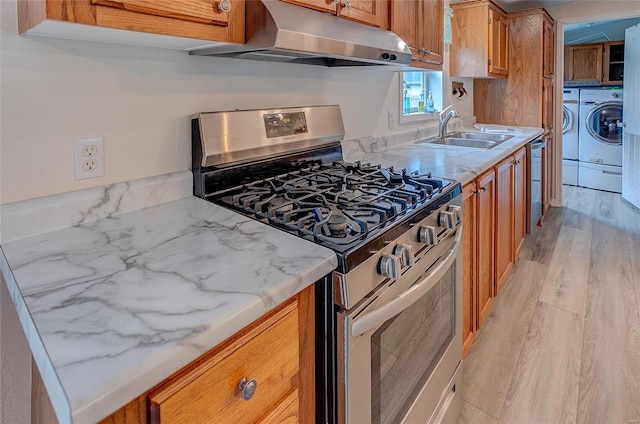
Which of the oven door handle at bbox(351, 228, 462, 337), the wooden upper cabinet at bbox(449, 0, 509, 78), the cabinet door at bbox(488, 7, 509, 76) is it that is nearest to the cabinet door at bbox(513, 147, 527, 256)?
the wooden upper cabinet at bbox(449, 0, 509, 78)

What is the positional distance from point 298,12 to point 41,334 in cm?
105

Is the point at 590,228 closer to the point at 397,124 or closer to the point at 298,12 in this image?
the point at 397,124

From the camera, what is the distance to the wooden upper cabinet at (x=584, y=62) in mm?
6281

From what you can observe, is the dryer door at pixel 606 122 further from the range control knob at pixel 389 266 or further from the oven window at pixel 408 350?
the range control knob at pixel 389 266

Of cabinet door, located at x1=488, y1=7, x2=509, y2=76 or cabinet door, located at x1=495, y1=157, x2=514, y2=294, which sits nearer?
cabinet door, located at x1=495, y1=157, x2=514, y2=294

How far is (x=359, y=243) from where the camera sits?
963mm

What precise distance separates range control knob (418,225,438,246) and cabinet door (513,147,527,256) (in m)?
1.85

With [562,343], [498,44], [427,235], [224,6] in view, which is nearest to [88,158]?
[224,6]

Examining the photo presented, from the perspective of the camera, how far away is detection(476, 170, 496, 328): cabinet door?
2043 mm

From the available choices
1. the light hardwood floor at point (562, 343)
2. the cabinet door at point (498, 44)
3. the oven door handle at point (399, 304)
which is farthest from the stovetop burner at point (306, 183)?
the cabinet door at point (498, 44)

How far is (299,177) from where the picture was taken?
5.40 feet

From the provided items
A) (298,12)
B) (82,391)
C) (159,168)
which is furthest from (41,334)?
(298,12)

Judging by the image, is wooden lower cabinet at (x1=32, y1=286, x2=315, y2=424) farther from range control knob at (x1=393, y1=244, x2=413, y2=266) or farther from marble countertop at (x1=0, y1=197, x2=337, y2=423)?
range control knob at (x1=393, y1=244, x2=413, y2=266)

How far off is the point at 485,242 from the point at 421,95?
150 cm
